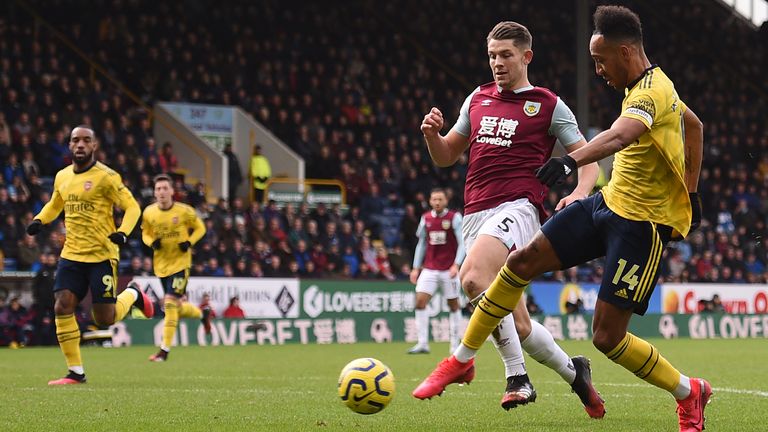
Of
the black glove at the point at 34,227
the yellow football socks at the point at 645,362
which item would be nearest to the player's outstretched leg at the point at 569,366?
the yellow football socks at the point at 645,362

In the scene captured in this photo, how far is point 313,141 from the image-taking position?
2928 cm

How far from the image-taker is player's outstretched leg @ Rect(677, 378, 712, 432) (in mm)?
6473

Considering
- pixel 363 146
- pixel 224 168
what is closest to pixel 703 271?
pixel 363 146

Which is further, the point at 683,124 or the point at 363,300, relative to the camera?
the point at 363,300

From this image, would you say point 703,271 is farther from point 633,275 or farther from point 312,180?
point 633,275

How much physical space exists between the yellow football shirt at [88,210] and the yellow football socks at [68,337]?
1.87 feet

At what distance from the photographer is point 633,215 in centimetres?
639

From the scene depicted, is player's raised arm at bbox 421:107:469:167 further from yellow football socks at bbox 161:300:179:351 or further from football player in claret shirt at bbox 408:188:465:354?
football player in claret shirt at bbox 408:188:465:354

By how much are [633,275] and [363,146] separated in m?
24.3

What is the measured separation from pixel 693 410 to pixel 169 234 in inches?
427

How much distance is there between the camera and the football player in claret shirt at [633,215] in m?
6.33

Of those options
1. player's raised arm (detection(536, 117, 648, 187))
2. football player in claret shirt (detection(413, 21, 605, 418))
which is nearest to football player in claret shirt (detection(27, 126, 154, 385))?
football player in claret shirt (detection(413, 21, 605, 418))

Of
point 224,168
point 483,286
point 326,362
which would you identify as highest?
point 224,168

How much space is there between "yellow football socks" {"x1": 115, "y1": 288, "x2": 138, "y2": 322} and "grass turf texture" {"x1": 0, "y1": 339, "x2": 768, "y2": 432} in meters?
0.62
